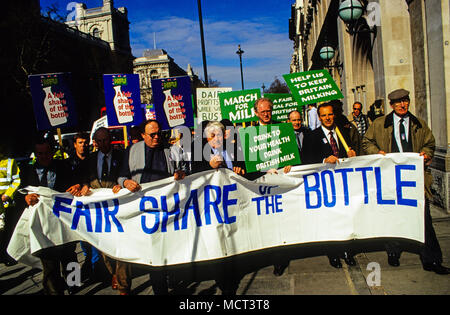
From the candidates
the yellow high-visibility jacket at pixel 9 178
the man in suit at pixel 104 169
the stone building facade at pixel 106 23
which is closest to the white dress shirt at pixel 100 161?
the man in suit at pixel 104 169

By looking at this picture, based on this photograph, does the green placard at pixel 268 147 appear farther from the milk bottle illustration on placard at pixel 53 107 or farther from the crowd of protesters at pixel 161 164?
the milk bottle illustration on placard at pixel 53 107

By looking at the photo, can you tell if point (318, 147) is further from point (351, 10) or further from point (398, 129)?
point (351, 10)

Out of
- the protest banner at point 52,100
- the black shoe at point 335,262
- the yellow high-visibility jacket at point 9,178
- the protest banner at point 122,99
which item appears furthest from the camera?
the protest banner at point 122,99

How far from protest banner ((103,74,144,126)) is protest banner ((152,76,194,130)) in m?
0.38

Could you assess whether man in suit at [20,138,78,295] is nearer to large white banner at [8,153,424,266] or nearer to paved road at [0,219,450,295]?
large white banner at [8,153,424,266]

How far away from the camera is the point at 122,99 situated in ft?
22.6

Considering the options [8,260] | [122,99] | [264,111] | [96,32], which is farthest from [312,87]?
[96,32]

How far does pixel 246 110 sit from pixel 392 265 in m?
4.14

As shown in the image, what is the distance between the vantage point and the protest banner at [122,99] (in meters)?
6.81

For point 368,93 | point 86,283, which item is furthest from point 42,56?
point 86,283

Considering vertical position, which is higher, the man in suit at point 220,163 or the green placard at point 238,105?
the green placard at point 238,105

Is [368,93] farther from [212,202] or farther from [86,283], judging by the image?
[86,283]

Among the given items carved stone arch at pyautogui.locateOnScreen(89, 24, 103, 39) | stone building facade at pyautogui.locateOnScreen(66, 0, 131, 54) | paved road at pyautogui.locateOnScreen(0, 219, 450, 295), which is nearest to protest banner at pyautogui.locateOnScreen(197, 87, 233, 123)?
paved road at pyautogui.locateOnScreen(0, 219, 450, 295)

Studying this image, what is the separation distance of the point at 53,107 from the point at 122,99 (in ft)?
4.33
